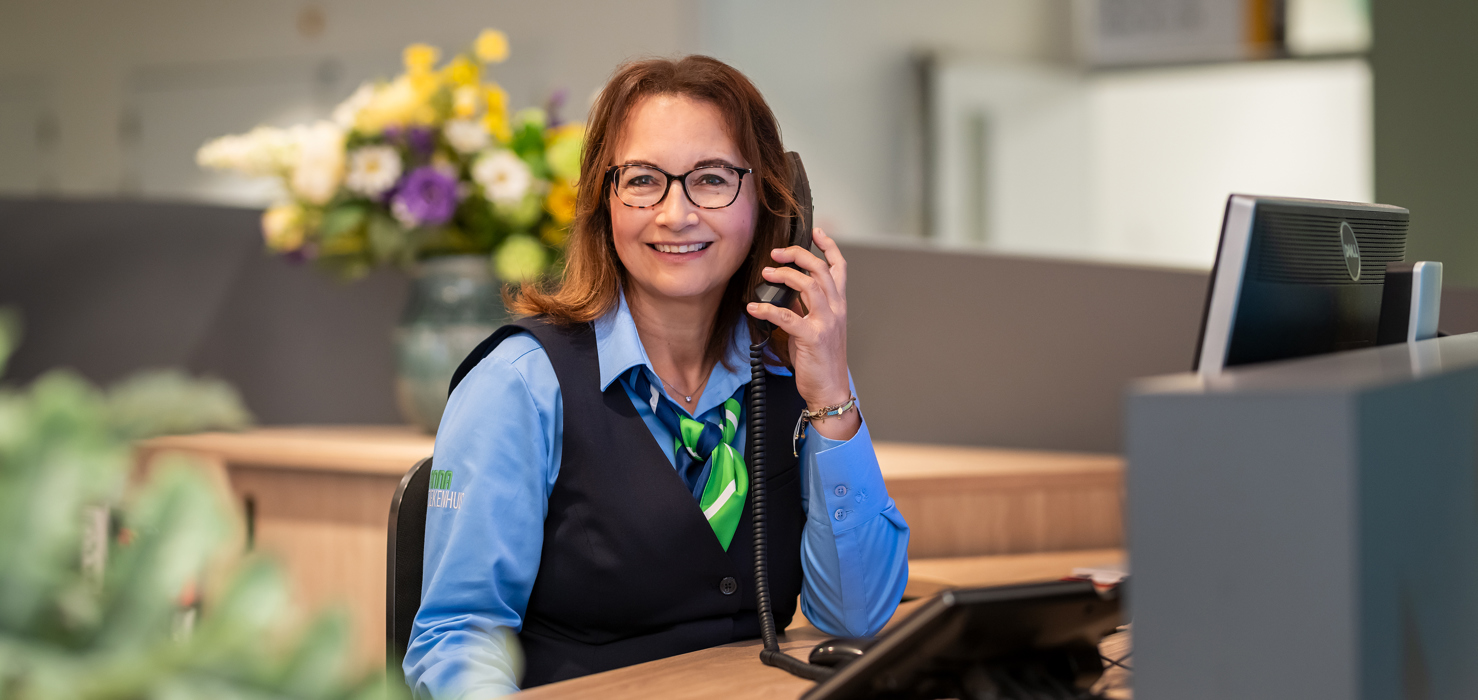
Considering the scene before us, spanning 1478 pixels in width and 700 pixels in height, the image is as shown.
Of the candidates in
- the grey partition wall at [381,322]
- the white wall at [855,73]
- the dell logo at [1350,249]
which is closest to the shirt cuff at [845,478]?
the dell logo at [1350,249]

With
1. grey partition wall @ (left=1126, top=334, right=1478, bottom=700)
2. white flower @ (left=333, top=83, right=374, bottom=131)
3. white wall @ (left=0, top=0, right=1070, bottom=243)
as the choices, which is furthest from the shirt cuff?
white wall @ (left=0, top=0, right=1070, bottom=243)

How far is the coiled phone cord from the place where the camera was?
1094 millimetres

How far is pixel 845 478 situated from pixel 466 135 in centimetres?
115

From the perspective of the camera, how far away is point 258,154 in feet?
7.03

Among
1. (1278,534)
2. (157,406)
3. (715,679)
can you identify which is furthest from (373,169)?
(157,406)

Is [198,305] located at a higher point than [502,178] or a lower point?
lower

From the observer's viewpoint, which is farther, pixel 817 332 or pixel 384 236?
pixel 384 236

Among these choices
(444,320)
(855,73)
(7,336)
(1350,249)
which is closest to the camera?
(7,336)

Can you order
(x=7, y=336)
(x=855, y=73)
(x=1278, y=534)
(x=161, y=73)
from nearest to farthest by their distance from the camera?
(x=7, y=336), (x=1278, y=534), (x=855, y=73), (x=161, y=73)

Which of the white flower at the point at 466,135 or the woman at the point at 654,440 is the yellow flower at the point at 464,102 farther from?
the woman at the point at 654,440

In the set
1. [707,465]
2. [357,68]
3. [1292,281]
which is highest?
[357,68]

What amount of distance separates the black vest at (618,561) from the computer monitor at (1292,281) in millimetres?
549

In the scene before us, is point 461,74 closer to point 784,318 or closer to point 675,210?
point 675,210

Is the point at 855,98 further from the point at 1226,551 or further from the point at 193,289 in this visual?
the point at 1226,551
